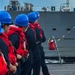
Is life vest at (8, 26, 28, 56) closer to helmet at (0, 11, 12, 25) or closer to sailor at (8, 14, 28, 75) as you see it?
sailor at (8, 14, 28, 75)

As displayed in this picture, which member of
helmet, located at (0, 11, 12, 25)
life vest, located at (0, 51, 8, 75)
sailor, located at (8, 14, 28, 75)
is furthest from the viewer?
sailor, located at (8, 14, 28, 75)

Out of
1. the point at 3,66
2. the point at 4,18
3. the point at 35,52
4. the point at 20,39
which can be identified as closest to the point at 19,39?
the point at 20,39

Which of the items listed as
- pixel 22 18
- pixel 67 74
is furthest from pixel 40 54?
pixel 22 18

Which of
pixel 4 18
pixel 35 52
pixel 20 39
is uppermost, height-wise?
pixel 4 18

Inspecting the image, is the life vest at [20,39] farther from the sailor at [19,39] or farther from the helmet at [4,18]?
the helmet at [4,18]

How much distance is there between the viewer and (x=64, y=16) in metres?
21.0

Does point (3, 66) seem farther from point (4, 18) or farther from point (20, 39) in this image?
point (20, 39)

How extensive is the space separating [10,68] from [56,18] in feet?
54.6

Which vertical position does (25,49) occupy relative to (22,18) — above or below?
below

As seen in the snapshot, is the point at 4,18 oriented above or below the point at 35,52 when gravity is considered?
above

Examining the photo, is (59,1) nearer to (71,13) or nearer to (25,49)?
(71,13)

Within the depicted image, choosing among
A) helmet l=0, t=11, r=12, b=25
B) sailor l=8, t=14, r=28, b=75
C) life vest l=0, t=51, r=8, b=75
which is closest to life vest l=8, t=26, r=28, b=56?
sailor l=8, t=14, r=28, b=75

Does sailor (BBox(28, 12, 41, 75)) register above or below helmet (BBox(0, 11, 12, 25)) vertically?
below

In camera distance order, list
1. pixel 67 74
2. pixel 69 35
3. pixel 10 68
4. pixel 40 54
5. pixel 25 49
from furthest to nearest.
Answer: pixel 69 35 → pixel 67 74 → pixel 40 54 → pixel 25 49 → pixel 10 68
